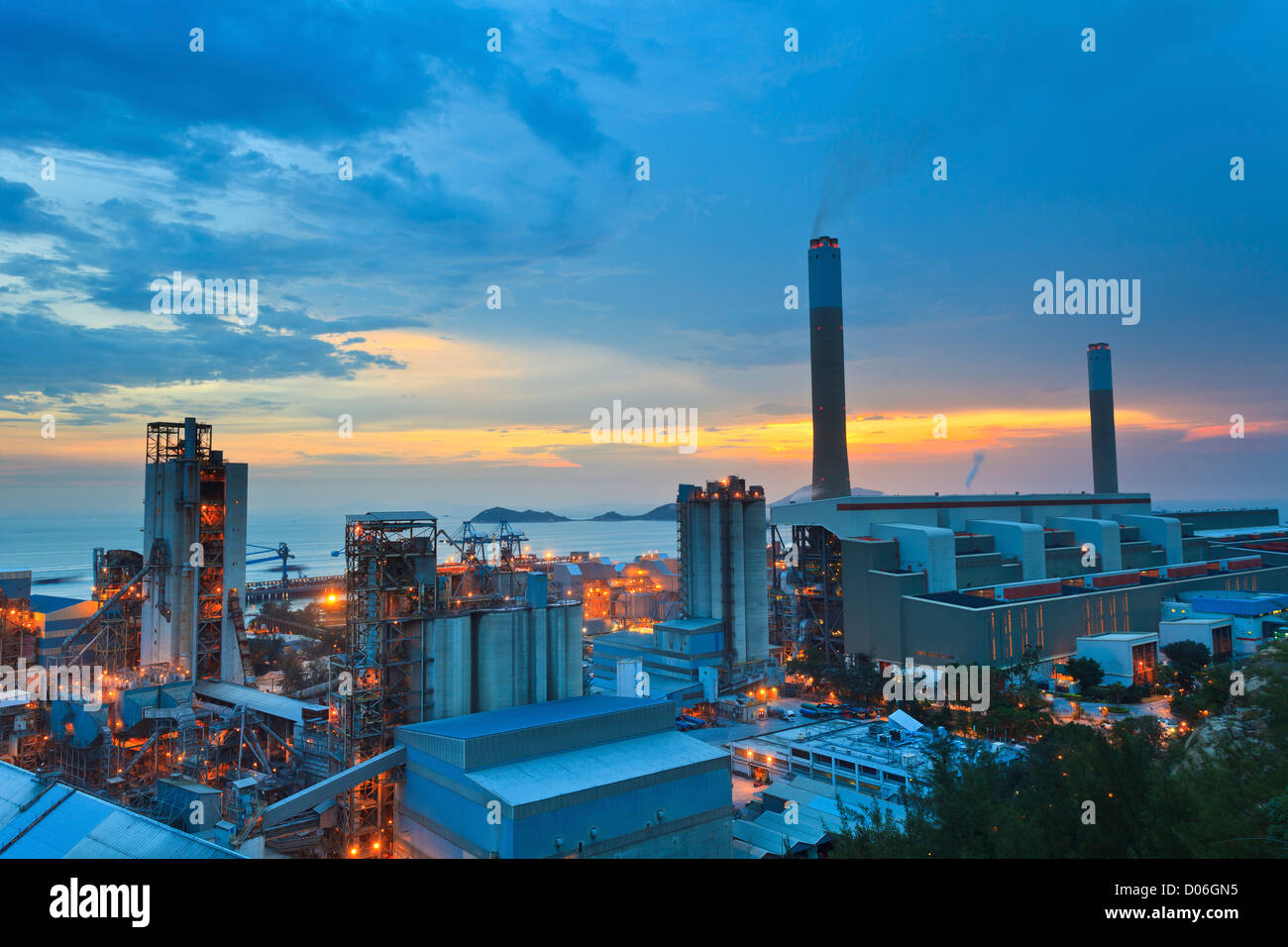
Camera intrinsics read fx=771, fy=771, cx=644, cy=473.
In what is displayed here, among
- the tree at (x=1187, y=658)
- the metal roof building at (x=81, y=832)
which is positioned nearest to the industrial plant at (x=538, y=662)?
the metal roof building at (x=81, y=832)

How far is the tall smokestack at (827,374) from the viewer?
6819cm

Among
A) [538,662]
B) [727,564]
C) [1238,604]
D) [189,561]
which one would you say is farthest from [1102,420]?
[189,561]

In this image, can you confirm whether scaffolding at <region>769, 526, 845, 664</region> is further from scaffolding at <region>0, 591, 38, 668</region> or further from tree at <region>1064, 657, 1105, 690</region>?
scaffolding at <region>0, 591, 38, 668</region>

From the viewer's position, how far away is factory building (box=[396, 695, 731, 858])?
67.8 feet

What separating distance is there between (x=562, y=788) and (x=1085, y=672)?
36.0m

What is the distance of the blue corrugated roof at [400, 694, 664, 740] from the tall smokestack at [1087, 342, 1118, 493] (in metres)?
87.9

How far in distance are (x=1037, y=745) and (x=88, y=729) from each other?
116ft

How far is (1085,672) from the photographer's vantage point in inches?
1742

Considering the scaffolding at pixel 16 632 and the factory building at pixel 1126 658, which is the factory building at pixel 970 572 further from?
the scaffolding at pixel 16 632

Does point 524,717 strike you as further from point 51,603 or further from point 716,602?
point 51,603

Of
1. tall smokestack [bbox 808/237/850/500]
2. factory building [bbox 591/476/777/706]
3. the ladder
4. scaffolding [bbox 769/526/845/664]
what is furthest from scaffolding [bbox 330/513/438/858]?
tall smokestack [bbox 808/237/850/500]

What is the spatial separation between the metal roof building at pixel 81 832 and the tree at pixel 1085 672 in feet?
144
